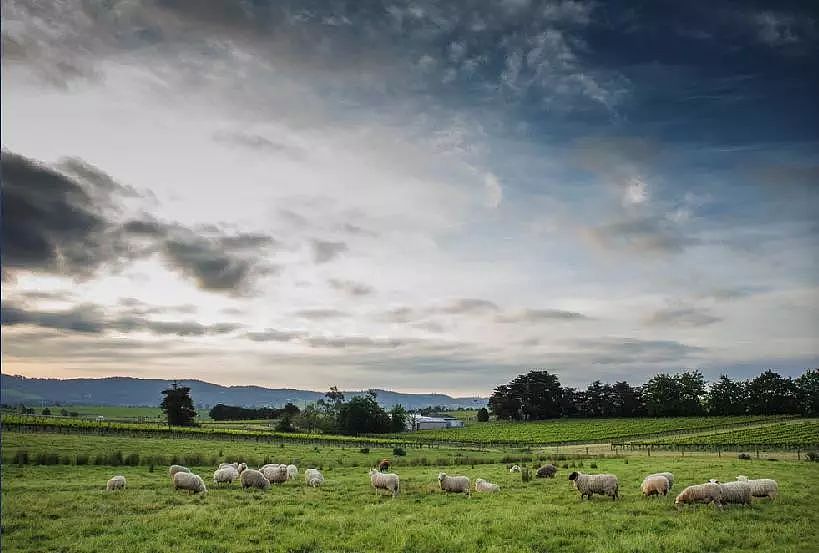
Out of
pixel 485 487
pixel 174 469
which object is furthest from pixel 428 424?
pixel 485 487

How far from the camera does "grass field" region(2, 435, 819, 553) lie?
1402 centimetres

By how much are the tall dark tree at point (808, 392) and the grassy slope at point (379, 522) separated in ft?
402

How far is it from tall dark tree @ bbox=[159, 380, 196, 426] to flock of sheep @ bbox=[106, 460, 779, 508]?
295 ft

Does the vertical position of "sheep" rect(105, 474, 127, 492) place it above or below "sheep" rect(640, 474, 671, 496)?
below

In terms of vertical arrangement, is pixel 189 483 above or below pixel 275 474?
above

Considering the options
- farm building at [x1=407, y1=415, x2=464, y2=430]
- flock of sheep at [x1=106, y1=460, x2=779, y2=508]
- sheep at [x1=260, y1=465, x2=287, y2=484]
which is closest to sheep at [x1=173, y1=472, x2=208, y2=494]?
flock of sheep at [x1=106, y1=460, x2=779, y2=508]

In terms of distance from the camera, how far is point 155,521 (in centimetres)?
1631

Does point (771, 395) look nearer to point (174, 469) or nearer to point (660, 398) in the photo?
point (660, 398)

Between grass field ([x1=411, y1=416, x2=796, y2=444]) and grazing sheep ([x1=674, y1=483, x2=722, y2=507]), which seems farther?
grass field ([x1=411, y1=416, x2=796, y2=444])

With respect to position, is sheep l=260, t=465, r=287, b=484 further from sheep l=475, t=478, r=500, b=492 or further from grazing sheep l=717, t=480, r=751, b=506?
grazing sheep l=717, t=480, r=751, b=506

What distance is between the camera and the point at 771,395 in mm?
130875

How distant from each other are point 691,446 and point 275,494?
205ft

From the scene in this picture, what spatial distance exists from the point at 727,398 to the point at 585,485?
138m

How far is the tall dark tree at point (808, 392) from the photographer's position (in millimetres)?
119944
